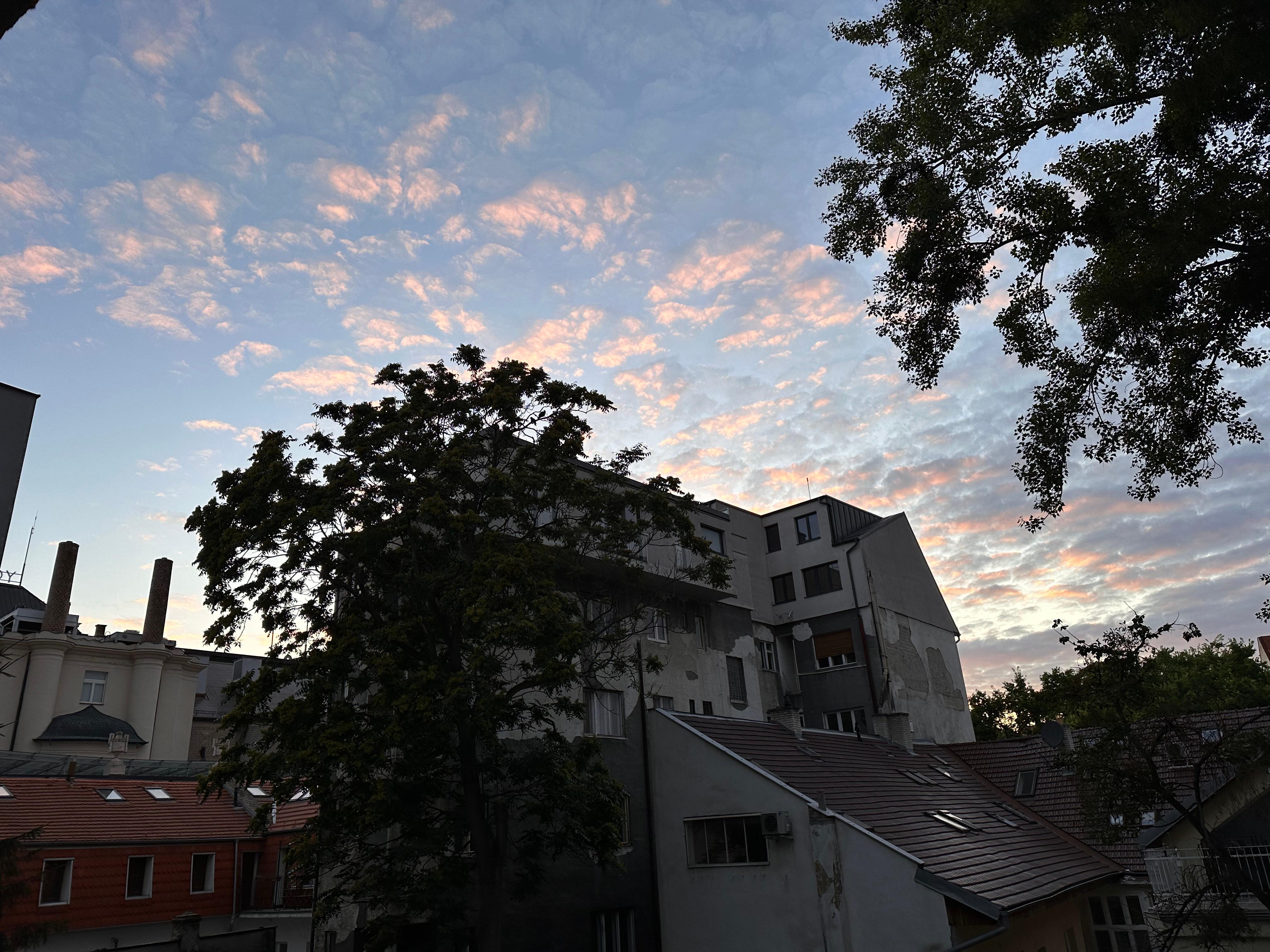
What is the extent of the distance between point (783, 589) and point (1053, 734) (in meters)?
13.4

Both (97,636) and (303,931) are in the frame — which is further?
(97,636)

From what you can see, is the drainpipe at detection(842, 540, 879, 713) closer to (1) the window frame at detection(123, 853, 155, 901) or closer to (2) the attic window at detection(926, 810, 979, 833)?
(2) the attic window at detection(926, 810, 979, 833)

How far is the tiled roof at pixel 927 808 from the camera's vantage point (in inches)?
702

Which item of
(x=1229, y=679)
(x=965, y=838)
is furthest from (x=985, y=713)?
(x=965, y=838)

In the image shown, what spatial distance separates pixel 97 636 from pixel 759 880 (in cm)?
4326

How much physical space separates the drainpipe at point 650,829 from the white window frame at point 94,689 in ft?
122

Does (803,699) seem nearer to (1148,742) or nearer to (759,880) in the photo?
(759,880)

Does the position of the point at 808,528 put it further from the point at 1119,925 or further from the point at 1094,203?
the point at 1094,203

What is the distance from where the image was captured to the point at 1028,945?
1881cm

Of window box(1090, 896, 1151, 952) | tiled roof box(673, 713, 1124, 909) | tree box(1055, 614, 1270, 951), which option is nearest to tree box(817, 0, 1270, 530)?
tree box(1055, 614, 1270, 951)

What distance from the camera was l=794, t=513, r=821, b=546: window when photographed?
3632 centimetres

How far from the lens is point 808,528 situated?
36.8 metres

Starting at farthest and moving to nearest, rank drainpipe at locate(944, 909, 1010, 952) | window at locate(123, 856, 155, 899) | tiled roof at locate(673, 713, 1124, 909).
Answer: window at locate(123, 856, 155, 899)
tiled roof at locate(673, 713, 1124, 909)
drainpipe at locate(944, 909, 1010, 952)

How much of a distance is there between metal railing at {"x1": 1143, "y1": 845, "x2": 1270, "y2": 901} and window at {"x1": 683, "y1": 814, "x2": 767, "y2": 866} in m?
8.18
